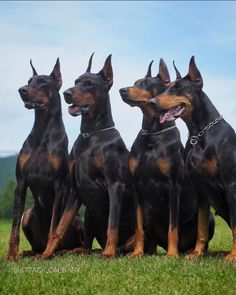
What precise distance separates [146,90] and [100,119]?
854 mm

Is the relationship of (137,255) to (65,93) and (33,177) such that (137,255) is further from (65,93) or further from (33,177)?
(65,93)

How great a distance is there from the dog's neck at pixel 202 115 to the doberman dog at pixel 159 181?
385 mm

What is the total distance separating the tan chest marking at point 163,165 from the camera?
781cm

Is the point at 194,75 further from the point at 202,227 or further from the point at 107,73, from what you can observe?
the point at 202,227

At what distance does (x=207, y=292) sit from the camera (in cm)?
532

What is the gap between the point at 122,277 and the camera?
19.4 feet

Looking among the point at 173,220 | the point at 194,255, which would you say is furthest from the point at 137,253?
the point at 194,255

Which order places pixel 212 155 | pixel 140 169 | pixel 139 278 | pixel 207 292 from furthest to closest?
pixel 140 169
pixel 212 155
pixel 139 278
pixel 207 292

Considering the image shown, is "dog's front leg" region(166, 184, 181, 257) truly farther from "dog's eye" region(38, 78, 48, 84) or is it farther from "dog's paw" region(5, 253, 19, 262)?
"dog's eye" region(38, 78, 48, 84)

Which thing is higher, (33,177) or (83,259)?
(33,177)

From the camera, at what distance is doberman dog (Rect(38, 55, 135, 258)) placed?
8.16 meters

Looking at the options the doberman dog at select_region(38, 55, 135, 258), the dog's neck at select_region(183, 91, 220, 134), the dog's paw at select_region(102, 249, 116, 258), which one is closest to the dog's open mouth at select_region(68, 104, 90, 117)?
the doberman dog at select_region(38, 55, 135, 258)

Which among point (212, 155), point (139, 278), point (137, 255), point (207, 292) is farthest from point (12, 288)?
point (212, 155)

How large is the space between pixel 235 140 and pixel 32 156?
307 centimetres
